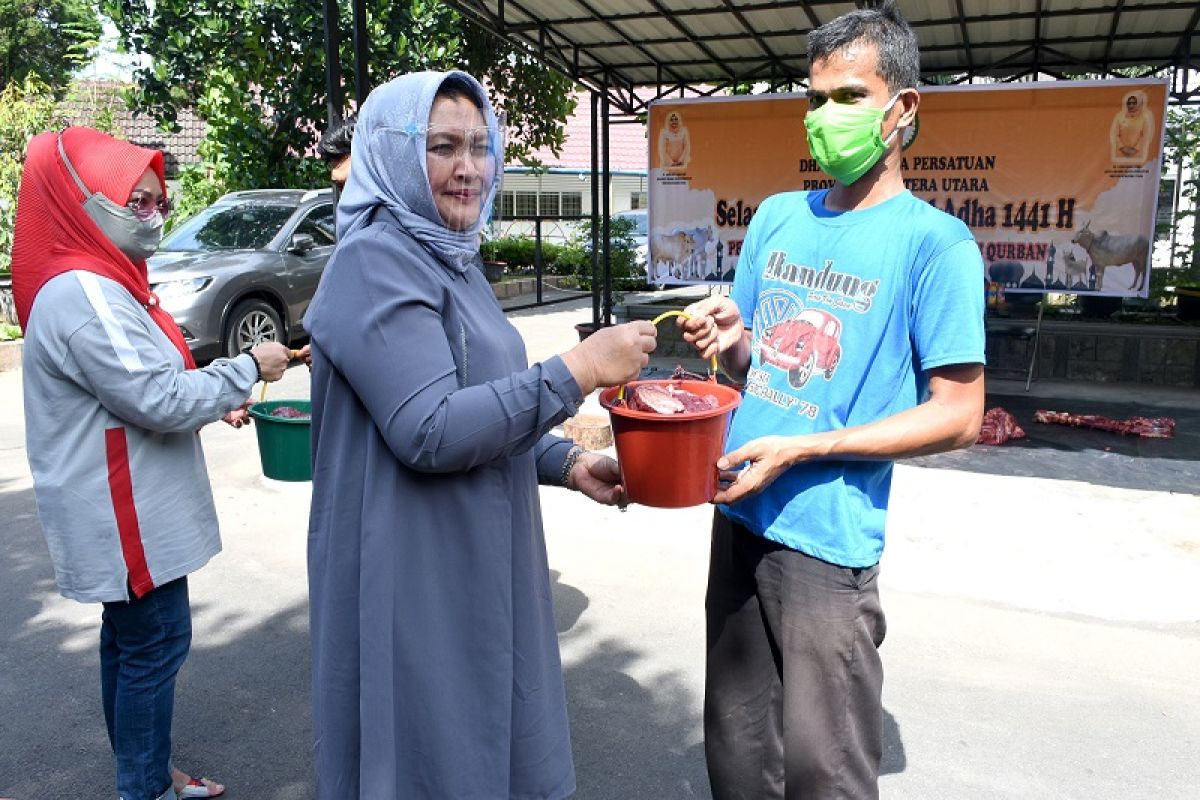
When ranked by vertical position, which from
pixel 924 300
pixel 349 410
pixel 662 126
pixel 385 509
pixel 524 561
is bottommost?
pixel 524 561

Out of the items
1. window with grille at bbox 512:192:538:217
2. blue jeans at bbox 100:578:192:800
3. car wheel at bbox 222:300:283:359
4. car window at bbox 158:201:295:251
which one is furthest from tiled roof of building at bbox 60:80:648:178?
blue jeans at bbox 100:578:192:800

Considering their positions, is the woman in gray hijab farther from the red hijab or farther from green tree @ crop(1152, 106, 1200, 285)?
green tree @ crop(1152, 106, 1200, 285)

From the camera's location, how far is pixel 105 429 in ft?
8.32

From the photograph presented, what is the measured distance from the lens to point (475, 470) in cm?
176

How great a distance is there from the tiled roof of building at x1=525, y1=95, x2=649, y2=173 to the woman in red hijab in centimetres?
2831

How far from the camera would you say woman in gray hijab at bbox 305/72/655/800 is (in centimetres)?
163

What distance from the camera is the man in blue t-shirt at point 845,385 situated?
200cm

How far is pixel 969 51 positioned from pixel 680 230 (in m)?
3.29

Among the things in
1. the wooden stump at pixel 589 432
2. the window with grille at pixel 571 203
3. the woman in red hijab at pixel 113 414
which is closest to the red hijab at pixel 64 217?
the woman in red hijab at pixel 113 414

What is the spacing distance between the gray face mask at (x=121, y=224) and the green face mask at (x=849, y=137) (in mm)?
1795

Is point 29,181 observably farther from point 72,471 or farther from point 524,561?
point 524,561

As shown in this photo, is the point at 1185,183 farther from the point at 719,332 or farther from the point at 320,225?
A: the point at 719,332

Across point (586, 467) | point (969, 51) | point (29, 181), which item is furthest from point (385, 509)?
point (969, 51)

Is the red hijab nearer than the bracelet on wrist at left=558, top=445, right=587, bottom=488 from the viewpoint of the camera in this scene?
No
